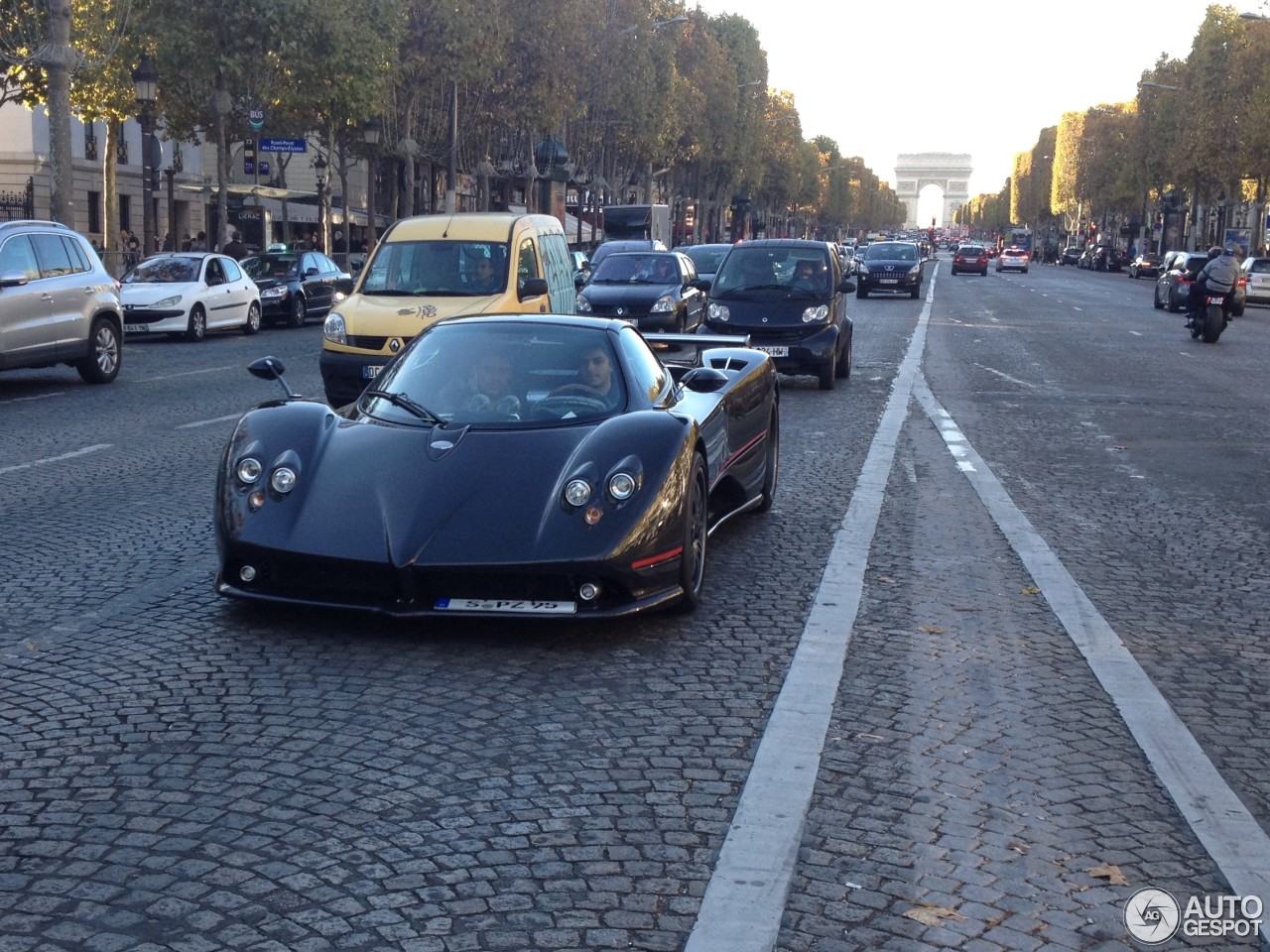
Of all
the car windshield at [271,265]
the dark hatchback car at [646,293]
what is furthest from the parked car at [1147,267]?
the dark hatchback car at [646,293]

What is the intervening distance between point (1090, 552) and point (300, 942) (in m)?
5.70

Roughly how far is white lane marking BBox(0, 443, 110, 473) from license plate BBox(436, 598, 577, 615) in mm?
5734

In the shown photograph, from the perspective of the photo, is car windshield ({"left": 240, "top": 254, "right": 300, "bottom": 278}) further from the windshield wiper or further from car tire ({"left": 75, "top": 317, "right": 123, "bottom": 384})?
the windshield wiper

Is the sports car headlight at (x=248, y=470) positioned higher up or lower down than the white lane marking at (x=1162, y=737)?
higher up

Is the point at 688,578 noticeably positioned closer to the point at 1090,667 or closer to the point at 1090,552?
the point at 1090,667

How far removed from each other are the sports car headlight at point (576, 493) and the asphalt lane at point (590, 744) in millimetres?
537

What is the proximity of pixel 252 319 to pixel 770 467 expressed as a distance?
1974cm

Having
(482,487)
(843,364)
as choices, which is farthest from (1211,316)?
(482,487)

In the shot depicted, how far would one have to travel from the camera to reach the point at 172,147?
185 feet

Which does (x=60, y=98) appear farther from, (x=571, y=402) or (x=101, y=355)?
(x=571, y=402)

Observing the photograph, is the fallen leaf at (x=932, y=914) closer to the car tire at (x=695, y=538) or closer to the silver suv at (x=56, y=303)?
the car tire at (x=695, y=538)

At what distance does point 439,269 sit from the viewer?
15.0m

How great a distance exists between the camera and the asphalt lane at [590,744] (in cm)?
347

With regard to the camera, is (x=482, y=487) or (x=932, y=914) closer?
(x=932, y=914)
